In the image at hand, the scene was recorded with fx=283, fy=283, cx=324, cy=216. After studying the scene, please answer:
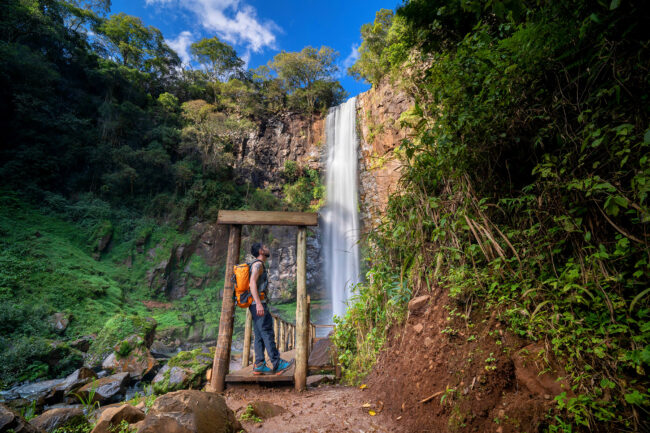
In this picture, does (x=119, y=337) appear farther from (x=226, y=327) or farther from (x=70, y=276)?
(x=226, y=327)

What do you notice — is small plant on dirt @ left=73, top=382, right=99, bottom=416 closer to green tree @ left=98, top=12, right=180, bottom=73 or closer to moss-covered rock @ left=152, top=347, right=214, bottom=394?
moss-covered rock @ left=152, top=347, right=214, bottom=394

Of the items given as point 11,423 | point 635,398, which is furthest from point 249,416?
point 635,398

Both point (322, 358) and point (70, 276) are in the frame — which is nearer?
point (322, 358)

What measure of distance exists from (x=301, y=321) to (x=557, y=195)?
3.42m

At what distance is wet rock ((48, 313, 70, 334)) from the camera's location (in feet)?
29.3

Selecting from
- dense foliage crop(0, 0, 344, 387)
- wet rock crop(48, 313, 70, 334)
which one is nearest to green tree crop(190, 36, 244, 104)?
dense foliage crop(0, 0, 344, 387)

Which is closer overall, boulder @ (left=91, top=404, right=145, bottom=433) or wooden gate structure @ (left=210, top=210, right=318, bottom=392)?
boulder @ (left=91, top=404, right=145, bottom=433)

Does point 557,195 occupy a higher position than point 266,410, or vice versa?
point 557,195

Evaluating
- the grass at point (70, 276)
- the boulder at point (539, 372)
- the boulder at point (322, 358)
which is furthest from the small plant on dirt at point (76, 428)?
the grass at point (70, 276)

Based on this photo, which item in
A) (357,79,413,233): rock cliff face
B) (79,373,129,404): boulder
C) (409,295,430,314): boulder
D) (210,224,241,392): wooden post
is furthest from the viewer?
(357,79,413,233): rock cliff face

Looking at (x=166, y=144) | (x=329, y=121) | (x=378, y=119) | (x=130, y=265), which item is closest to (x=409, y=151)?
(x=378, y=119)

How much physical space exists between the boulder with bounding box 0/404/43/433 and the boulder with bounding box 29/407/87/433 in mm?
1068

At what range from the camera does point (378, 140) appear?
14859 millimetres

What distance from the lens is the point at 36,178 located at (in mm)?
14961
